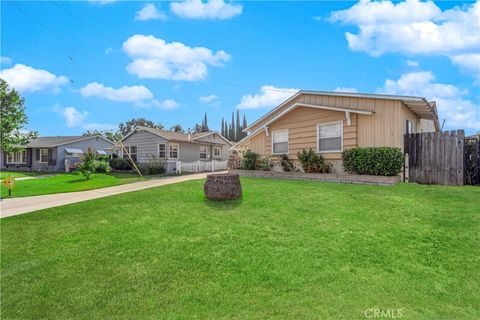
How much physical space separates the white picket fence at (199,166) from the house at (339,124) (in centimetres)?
973

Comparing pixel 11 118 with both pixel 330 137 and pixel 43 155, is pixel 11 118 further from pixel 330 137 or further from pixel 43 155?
pixel 330 137

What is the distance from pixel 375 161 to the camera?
9.74m

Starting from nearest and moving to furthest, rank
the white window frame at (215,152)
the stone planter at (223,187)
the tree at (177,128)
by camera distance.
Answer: the stone planter at (223,187) → the white window frame at (215,152) → the tree at (177,128)

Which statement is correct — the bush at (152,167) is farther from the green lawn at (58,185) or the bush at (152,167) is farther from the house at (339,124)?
the house at (339,124)

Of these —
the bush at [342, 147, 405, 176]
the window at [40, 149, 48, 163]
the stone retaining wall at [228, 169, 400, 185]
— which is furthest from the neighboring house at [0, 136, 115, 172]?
the bush at [342, 147, 405, 176]

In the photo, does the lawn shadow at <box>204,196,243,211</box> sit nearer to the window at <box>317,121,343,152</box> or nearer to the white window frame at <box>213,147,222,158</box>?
the window at <box>317,121,343,152</box>

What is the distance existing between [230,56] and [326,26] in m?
4.99

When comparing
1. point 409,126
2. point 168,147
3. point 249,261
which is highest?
point 409,126

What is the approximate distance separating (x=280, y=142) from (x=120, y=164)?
17755 millimetres

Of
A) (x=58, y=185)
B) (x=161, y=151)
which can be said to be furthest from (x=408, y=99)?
(x=161, y=151)

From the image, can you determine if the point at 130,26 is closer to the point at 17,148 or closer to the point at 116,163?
the point at 116,163

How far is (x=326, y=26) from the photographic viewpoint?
12141mm

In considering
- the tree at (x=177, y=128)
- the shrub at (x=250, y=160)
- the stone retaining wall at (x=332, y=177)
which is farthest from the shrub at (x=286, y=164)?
the tree at (x=177, y=128)

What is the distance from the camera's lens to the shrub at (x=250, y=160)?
14328mm
